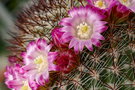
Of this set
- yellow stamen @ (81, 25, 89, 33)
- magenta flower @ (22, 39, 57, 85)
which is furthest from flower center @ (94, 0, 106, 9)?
magenta flower @ (22, 39, 57, 85)

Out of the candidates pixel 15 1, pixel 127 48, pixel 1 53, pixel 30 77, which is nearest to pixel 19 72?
pixel 30 77

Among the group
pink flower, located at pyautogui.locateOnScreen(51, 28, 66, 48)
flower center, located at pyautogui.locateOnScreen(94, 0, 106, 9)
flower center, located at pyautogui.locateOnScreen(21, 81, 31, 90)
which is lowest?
flower center, located at pyautogui.locateOnScreen(21, 81, 31, 90)

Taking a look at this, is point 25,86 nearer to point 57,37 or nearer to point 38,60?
point 38,60

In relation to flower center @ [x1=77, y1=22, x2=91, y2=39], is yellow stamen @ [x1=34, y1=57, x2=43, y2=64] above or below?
below

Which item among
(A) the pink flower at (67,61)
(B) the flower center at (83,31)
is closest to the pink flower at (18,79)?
(A) the pink flower at (67,61)

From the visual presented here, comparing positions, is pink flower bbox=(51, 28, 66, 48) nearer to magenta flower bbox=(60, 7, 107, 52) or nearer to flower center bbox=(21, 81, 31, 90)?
magenta flower bbox=(60, 7, 107, 52)

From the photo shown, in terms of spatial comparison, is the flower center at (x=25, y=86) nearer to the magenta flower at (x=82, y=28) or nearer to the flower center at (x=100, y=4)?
the magenta flower at (x=82, y=28)

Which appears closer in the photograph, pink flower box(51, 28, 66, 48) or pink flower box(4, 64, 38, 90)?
pink flower box(51, 28, 66, 48)
